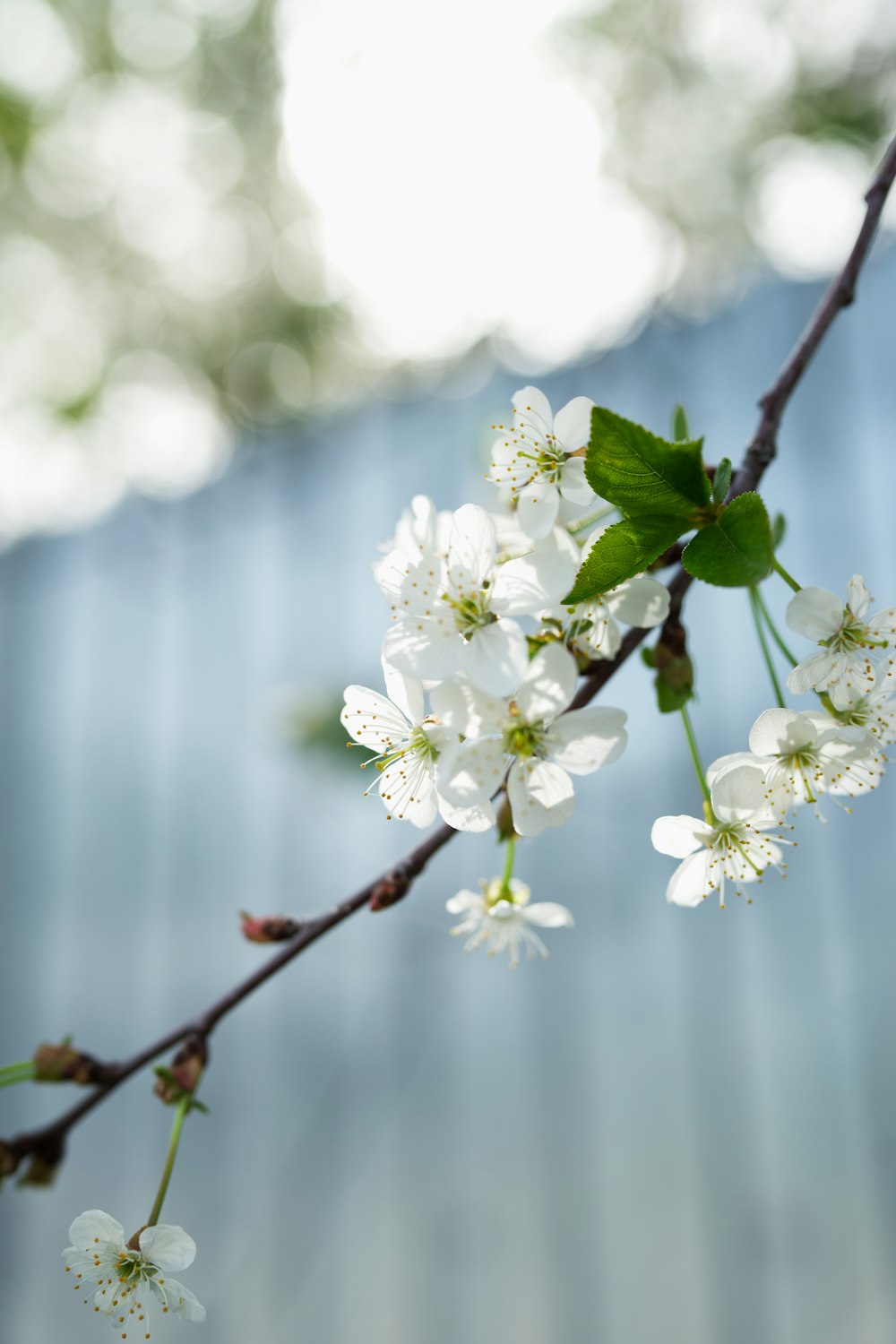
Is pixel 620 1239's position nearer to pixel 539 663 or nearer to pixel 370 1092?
pixel 370 1092

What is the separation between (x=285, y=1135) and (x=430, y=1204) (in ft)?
1.00

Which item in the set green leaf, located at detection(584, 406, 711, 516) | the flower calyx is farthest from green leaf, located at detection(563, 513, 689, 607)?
the flower calyx

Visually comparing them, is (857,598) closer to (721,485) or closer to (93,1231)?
(721,485)

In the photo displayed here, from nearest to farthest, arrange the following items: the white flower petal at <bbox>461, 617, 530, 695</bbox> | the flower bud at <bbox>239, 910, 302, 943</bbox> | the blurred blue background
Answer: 1. the white flower petal at <bbox>461, 617, 530, 695</bbox>
2. the flower bud at <bbox>239, 910, 302, 943</bbox>
3. the blurred blue background

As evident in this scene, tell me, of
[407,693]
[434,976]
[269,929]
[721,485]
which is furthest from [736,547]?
[434,976]

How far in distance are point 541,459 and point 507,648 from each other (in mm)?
122

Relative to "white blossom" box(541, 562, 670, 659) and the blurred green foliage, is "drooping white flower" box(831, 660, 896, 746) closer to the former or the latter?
"white blossom" box(541, 562, 670, 659)

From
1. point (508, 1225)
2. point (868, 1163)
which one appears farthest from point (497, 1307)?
point (868, 1163)

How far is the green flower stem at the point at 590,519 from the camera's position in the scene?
39 cm

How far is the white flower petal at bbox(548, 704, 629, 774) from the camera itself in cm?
33

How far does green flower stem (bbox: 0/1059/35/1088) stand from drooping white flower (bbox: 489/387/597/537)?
318 millimetres

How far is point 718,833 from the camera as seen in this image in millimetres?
368

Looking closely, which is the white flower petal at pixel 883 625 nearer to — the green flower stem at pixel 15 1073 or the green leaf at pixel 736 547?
the green leaf at pixel 736 547

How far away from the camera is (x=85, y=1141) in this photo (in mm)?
1870
